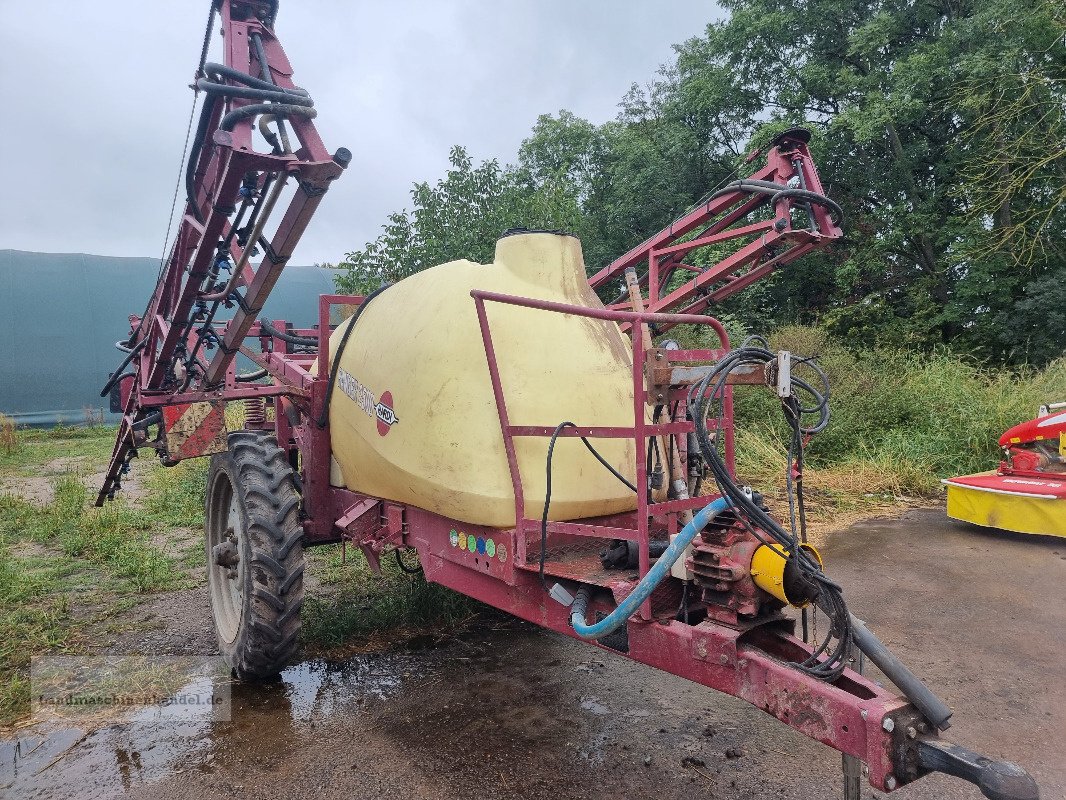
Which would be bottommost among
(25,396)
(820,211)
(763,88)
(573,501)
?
(25,396)

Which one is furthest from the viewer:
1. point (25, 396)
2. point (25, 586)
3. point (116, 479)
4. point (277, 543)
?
point (25, 396)

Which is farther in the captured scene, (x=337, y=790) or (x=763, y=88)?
(x=763, y=88)

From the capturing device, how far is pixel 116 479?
6.05 m

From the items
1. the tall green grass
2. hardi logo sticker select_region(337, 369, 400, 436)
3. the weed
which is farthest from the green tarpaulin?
hardi logo sticker select_region(337, 369, 400, 436)

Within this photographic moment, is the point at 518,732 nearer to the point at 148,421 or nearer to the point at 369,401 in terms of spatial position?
Result: the point at 369,401

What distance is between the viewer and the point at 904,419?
9.63m

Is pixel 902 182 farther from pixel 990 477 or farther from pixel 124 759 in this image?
pixel 124 759

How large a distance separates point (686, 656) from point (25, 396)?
924 inches

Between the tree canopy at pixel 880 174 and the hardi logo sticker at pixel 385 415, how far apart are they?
536 cm

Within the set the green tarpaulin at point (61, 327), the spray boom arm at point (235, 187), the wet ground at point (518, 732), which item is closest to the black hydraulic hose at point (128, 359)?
the spray boom arm at point (235, 187)

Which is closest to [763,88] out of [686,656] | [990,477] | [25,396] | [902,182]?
[902,182]

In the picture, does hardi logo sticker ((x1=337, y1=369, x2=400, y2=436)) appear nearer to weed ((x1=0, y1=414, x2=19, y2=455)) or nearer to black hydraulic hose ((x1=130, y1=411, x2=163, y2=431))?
black hydraulic hose ((x1=130, y1=411, x2=163, y2=431))

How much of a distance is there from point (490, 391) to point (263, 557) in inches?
57.6

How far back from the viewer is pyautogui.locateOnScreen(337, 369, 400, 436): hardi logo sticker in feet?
10.1
